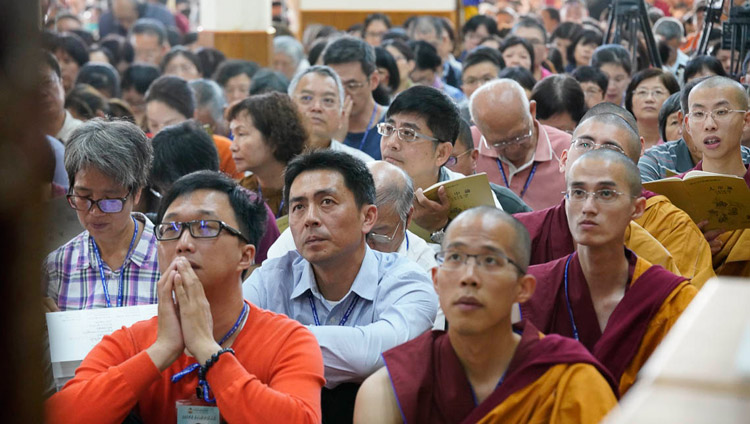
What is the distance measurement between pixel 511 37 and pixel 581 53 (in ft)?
4.32

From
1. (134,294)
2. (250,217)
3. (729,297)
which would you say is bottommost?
(134,294)

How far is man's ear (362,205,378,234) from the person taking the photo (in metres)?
3.15

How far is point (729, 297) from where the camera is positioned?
1.06 meters

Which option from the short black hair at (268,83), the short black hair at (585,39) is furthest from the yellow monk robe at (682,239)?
the short black hair at (585,39)

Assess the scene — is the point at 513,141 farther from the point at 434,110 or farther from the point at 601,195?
the point at 601,195

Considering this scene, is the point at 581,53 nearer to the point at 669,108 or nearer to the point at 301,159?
the point at 669,108

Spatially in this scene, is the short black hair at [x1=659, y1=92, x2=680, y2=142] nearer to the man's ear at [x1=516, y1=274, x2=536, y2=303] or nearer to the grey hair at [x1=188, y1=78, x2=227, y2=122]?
the grey hair at [x1=188, y1=78, x2=227, y2=122]

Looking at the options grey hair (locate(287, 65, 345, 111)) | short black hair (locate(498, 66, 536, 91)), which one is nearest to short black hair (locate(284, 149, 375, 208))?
grey hair (locate(287, 65, 345, 111))

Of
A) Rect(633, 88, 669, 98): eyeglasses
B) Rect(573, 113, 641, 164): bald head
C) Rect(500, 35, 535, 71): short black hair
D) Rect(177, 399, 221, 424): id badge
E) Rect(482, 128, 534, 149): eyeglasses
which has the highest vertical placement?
Rect(500, 35, 535, 71): short black hair

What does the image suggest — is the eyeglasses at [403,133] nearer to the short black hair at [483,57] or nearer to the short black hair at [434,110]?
the short black hair at [434,110]

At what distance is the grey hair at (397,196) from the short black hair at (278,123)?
1.18m

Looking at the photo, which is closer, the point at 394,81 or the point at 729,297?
the point at 729,297

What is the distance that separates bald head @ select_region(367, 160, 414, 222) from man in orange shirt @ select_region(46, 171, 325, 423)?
2.32ft

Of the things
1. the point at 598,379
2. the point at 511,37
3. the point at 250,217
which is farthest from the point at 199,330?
the point at 511,37
